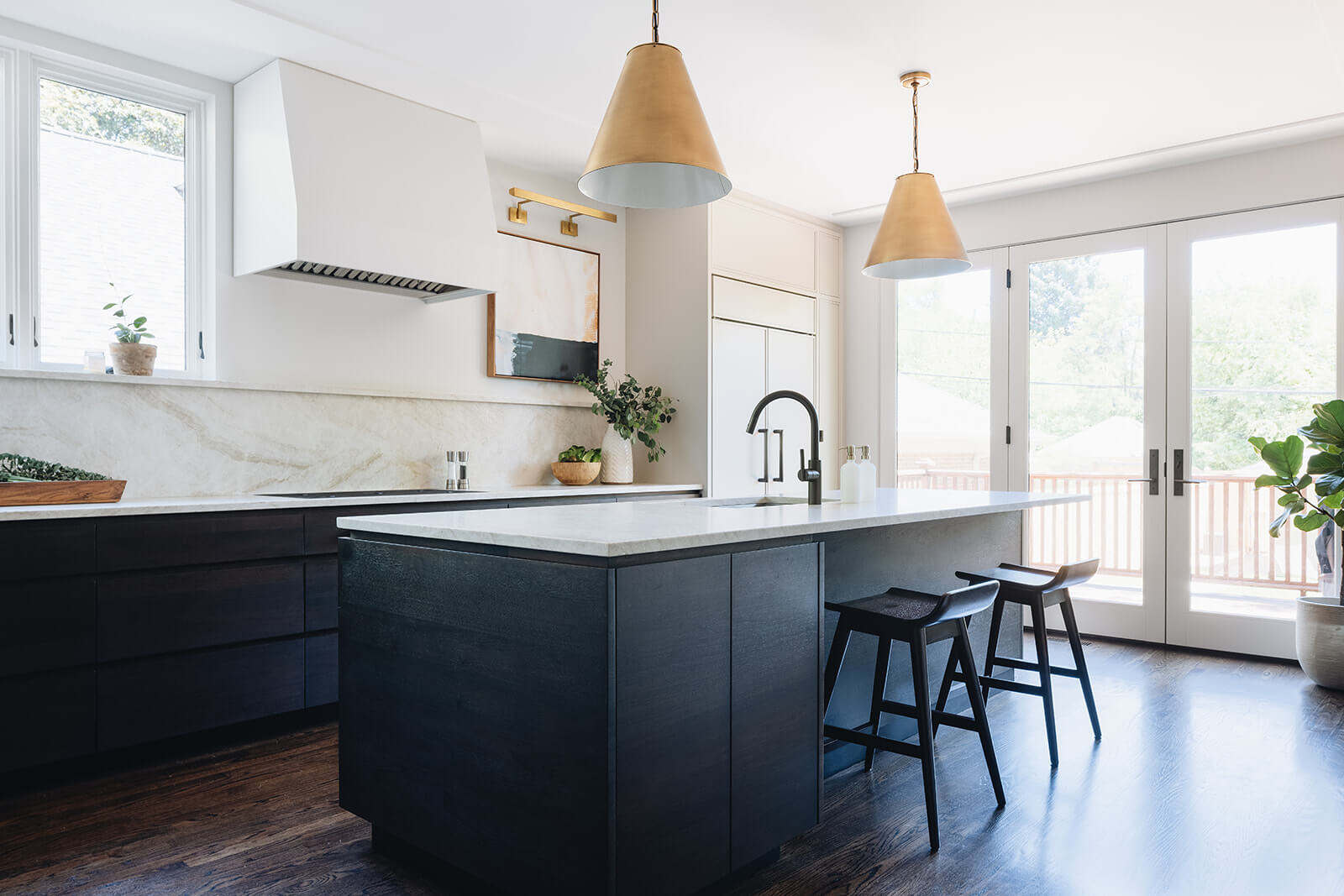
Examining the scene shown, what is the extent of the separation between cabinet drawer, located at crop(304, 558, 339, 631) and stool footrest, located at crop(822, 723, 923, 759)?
191 centimetres

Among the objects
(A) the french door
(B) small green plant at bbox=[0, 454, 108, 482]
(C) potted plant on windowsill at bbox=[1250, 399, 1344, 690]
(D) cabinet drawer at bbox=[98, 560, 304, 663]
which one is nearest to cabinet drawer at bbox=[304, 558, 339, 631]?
(D) cabinet drawer at bbox=[98, 560, 304, 663]

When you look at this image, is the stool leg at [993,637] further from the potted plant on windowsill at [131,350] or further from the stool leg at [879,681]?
the potted plant on windowsill at [131,350]

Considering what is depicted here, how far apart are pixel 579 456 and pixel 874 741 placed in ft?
8.51

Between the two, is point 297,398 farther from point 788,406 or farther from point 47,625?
point 788,406

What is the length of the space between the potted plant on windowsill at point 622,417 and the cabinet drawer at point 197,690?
6.74 feet

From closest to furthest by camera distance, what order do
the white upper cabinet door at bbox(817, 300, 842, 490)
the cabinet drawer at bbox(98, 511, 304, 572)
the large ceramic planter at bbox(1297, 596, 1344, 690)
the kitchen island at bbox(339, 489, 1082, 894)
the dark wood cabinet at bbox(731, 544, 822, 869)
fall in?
the kitchen island at bbox(339, 489, 1082, 894) < the dark wood cabinet at bbox(731, 544, 822, 869) < the cabinet drawer at bbox(98, 511, 304, 572) < the large ceramic planter at bbox(1297, 596, 1344, 690) < the white upper cabinet door at bbox(817, 300, 842, 490)

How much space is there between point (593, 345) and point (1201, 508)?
11.1 ft

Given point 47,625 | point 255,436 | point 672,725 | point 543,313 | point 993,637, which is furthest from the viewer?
point 543,313

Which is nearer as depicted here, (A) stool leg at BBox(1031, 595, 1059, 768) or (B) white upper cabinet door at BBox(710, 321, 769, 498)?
(A) stool leg at BBox(1031, 595, 1059, 768)

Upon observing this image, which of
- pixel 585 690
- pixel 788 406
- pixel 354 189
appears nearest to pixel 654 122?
pixel 585 690

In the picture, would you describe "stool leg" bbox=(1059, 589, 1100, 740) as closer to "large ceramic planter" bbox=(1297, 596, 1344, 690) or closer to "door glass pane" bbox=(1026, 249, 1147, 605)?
"large ceramic planter" bbox=(1297, 596, 1344, 690)

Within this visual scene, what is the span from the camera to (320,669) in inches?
130

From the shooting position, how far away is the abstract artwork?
461cm

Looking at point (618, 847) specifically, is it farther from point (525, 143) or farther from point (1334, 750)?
point (525, 143)
